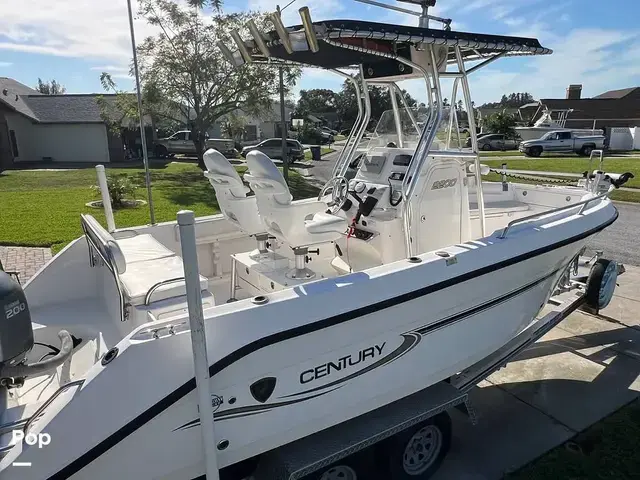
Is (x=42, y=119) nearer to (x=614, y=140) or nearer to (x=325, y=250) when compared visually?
(x=325, y=250)

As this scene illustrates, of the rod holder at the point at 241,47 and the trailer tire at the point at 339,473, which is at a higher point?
the rod holder at the point at 241,47

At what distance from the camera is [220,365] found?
2.13 meters

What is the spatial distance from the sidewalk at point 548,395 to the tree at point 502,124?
92.0ft

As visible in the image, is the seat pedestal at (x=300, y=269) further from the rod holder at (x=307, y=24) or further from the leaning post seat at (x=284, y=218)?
the rod holder at (x=307, y=24)

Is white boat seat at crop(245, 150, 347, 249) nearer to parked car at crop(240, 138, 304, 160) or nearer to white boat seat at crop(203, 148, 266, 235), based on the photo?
white boat seat at crop(203, 148, 266, 235)

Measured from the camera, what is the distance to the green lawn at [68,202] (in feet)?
28.9

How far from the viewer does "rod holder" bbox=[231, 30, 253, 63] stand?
318 cm

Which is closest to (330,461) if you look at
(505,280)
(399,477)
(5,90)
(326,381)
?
(326,381)

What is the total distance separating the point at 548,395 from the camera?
3793 mm

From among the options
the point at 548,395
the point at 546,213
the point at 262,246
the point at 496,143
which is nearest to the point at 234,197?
the point at 262,246

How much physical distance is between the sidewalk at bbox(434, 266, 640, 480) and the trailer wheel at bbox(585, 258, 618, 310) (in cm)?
45

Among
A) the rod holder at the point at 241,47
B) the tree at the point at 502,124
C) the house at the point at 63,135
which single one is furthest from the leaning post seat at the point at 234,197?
the tree at the point at 502,124

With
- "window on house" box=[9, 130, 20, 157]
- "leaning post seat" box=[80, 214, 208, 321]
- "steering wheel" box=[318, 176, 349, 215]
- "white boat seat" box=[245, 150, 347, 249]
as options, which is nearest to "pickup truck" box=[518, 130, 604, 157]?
"steering wheel" box=[318, 176, 349, 215]

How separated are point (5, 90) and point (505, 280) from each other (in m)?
30.4
